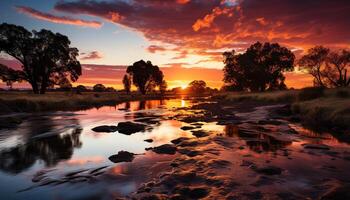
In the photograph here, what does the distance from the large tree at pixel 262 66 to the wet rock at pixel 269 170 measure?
2621 inches

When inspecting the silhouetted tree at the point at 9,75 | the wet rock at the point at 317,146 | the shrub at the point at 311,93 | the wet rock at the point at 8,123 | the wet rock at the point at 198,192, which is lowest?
the wet rock at the point at 198,192

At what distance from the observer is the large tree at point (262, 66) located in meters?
74.2

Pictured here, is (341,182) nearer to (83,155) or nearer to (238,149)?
(238,149)

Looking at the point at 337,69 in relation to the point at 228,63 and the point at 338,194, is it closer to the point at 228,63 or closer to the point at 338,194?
the point at 228,63

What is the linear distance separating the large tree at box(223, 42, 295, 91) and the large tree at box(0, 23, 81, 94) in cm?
4809

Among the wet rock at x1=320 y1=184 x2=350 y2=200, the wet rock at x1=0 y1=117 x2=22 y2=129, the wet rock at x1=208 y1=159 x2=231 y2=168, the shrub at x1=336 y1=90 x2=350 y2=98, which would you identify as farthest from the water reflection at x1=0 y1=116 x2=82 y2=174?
the shrub at x1=336 y1=90 x2=350 y2=98

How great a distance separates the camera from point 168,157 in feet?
39.9

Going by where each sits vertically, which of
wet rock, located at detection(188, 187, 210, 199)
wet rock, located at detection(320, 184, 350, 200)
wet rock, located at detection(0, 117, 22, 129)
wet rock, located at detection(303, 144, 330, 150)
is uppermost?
wet rock, located at detection(0, 117, 22, 129)

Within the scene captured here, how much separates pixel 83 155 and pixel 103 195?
6309mm

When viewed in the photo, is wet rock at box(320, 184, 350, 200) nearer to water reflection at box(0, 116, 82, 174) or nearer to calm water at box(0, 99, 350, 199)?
calm water at box(0, 99, 350, 199)

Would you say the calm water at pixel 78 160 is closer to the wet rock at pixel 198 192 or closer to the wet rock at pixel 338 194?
the wet rock at pixel 198 192

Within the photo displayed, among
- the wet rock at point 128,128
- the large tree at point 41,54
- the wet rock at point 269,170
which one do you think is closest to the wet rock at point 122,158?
the wet rock at point 269,170

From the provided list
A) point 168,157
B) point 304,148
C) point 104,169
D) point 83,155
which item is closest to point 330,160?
point 304,148

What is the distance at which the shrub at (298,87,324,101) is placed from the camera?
3512 cm
